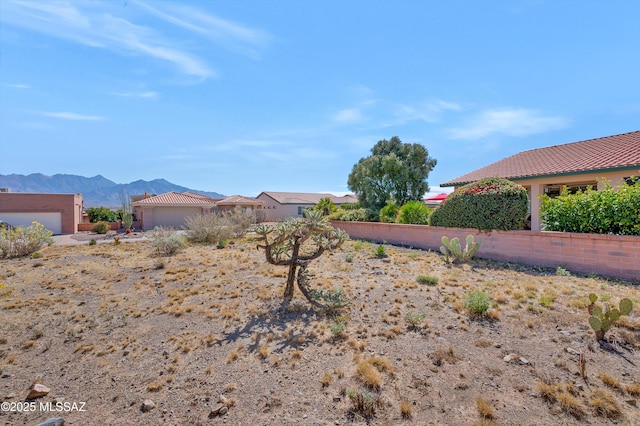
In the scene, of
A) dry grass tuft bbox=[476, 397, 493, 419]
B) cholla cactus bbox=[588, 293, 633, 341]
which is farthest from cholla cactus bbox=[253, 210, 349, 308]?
cholla cactus bbox=[588, 293, 633, 341]

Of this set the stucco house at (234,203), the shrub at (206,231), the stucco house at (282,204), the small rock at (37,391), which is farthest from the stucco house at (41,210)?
the small rock at (37,391)

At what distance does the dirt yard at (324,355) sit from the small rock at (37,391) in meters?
0.03

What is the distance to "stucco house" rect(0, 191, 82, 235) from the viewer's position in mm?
25016

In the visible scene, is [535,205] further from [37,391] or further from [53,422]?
[37,391]

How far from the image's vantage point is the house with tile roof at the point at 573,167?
10.9 meters

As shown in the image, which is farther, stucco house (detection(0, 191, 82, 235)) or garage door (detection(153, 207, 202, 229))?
garage door (detection(153, 207, 202, 229))

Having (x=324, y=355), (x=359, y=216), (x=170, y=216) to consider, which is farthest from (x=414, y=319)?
(x=170, y=216)

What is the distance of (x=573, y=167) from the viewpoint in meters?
12.1

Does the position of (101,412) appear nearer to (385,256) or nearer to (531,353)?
(531,353)

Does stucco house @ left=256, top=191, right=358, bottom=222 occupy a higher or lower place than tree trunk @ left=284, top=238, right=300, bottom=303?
higher

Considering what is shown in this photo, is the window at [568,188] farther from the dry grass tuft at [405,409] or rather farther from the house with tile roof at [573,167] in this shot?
the dry grass tuft at [405,409]

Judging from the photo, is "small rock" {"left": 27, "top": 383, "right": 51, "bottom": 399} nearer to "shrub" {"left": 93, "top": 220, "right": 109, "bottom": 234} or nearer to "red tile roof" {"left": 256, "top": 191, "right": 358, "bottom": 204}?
"shrub" {"left": 93, "top": 220, "right": 109, "bottom": 234}

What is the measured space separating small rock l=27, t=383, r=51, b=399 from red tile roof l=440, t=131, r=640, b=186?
16028 mm

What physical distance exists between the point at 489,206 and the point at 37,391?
11.0 meters
